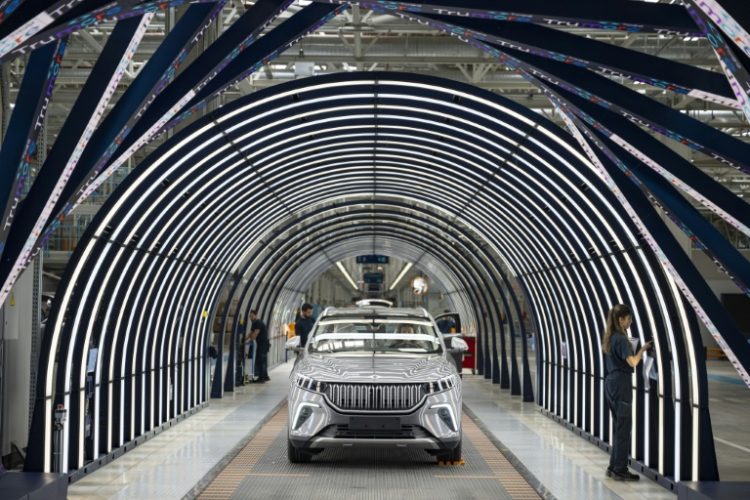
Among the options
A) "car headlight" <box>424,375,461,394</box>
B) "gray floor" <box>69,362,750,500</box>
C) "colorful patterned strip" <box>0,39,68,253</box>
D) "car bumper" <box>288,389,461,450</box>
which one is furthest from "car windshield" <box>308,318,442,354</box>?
"colorful patterned strip" <box>0,39,68,253</box>

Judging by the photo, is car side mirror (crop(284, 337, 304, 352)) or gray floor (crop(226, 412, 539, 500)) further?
car side mirror (crop(284, 337, 304, 352))

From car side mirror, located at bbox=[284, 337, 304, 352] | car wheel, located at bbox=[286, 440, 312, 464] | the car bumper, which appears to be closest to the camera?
the car bumper

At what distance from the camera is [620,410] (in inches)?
425

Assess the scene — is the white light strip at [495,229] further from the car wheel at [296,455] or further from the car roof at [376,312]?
the car wheel at [296,455]

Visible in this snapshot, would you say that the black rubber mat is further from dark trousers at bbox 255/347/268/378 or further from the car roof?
dark trousers at bbox 255/347/268/378

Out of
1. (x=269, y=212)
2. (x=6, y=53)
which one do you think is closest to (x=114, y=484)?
(x=6, y=53)

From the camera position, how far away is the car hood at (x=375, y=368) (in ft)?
38.1

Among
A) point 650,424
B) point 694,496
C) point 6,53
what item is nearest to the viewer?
point 6,53

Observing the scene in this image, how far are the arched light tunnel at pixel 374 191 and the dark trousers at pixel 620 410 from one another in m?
0.41

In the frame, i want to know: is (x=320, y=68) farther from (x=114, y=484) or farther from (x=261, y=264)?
(x=114, y=484)

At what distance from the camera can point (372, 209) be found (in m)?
26.5

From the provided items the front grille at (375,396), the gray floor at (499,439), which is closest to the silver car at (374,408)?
the front grille at (375,396)

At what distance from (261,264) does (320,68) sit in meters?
5.76

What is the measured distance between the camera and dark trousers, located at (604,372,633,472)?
10773mm
